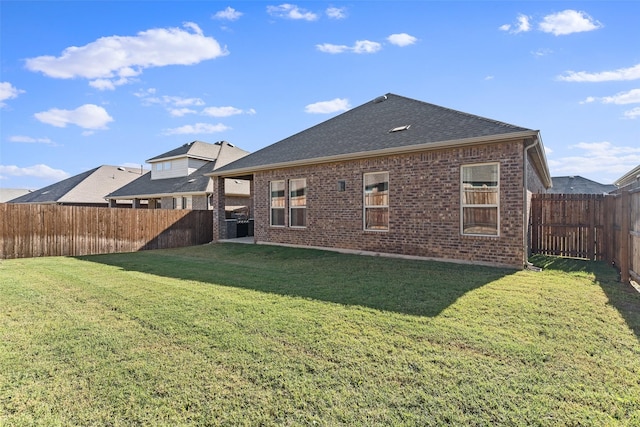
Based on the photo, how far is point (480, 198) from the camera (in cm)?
848

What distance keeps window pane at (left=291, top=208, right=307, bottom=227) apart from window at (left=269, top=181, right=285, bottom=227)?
0.60 metres

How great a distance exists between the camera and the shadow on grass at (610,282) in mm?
4749

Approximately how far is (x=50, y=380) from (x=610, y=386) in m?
4.87

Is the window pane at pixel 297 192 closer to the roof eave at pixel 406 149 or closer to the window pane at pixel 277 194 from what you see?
the window pane at pixel 277 194

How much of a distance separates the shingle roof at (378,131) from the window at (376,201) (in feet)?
3.01

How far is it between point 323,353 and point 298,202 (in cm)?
928

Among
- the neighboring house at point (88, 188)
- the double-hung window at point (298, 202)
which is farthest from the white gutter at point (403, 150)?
the neighboring house at point (88, 188)

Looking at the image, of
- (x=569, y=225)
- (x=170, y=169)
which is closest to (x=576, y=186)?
(x=569, y=225)

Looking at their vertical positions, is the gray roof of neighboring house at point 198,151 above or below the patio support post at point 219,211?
above

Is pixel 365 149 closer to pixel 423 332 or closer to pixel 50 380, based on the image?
pixel 423 332

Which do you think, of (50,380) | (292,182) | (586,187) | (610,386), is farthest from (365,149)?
(586,187)

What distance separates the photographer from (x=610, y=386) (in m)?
2.85

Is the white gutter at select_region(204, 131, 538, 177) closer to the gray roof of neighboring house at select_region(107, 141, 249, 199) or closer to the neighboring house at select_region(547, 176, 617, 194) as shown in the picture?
the gray roof of neighboring house at select_region(107, 141, 249, 199)

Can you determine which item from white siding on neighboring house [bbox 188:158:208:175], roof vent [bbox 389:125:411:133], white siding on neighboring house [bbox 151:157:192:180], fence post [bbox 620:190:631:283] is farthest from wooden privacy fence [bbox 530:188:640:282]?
white siding on neighboring house [bbox 151:157:192:180]
